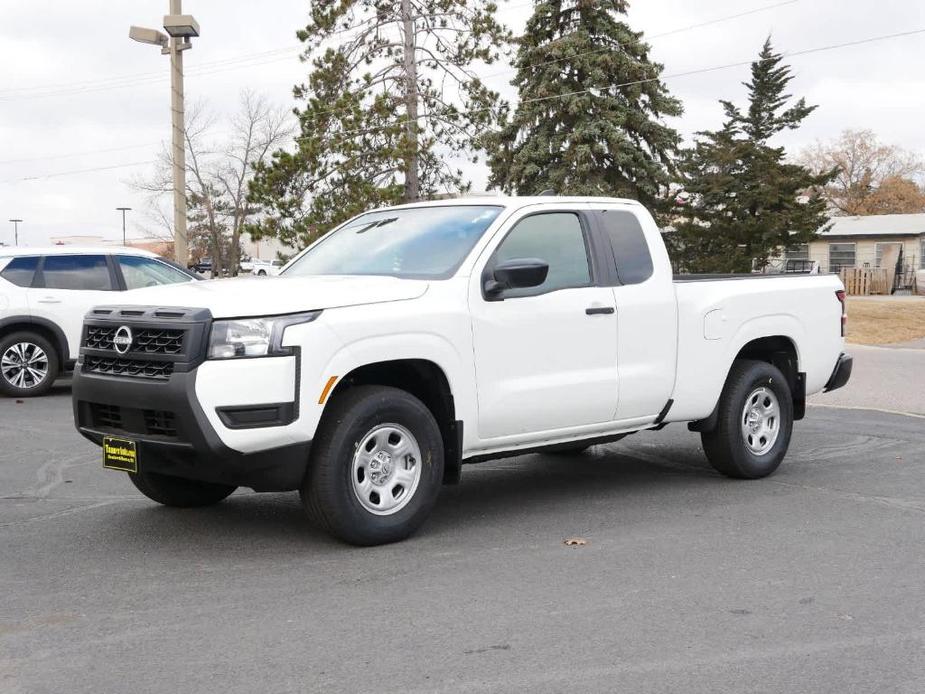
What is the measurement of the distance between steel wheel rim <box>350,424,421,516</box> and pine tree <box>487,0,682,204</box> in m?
31.2

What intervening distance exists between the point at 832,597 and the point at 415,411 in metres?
2.33

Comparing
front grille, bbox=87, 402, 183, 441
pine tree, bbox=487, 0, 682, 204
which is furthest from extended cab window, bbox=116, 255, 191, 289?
pine tree, bbox=487, 0, 682, 204

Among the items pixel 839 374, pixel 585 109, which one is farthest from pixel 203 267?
pixel 839 374

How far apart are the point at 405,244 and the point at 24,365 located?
331 inches

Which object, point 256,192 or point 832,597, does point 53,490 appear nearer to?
point 832,597

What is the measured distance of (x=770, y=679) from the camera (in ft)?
13.3

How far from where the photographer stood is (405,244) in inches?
273

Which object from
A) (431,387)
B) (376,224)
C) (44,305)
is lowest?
(431,387)

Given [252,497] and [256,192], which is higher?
[256,192]

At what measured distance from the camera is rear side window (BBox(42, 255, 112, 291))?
45.4ft

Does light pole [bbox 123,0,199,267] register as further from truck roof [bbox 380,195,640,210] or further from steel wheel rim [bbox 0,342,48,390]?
truck roof [bbox 380,195,640,210]

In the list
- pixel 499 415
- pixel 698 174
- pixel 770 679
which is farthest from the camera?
pixel 698 174

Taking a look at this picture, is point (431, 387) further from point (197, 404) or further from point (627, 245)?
point (627, 245)

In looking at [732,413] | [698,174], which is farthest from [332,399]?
[698,174]
